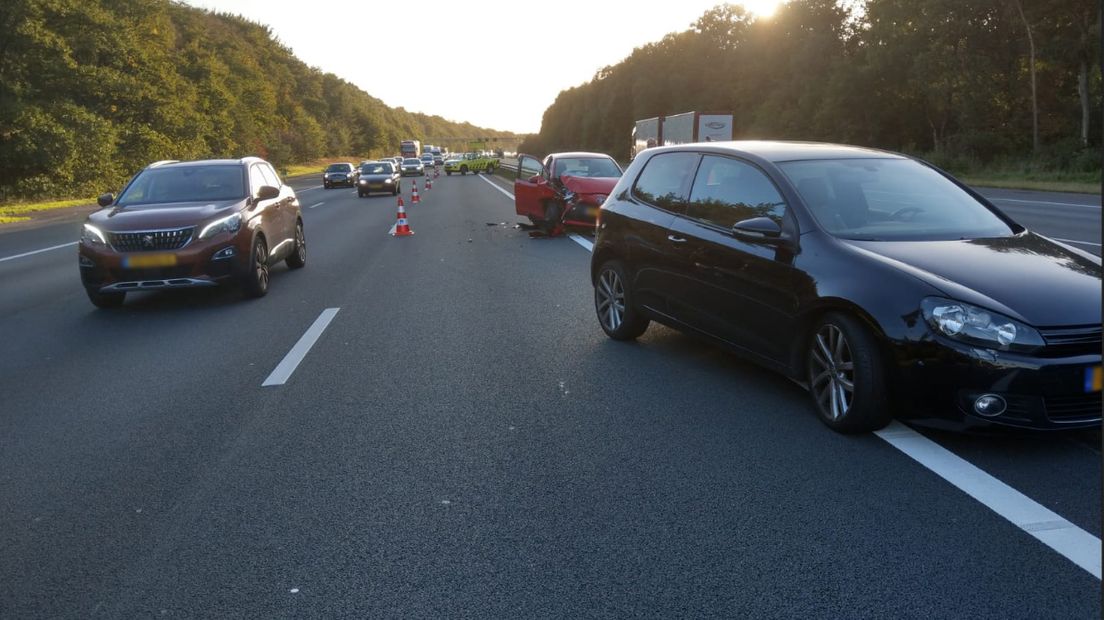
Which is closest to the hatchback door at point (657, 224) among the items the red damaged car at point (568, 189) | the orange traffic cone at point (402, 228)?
the red damaged car at point (568, 189)

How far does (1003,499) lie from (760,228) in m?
2.09

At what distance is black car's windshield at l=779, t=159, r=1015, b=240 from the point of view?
17.4ft

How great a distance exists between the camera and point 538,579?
3303 mm

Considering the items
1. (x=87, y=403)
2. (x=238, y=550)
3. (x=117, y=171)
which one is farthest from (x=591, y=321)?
(x=117, y=171)

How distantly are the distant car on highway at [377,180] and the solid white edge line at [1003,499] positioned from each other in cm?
3355

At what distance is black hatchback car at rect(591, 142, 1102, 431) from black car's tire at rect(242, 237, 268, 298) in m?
4.83

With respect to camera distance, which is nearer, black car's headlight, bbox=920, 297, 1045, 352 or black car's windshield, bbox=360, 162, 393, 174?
black car's headlight, bbox=920, 297, 1045, 352

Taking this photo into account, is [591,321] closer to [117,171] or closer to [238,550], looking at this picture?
[238,550]

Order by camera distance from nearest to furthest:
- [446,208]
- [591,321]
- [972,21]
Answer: [591,321] → [446,208] → [972,21]

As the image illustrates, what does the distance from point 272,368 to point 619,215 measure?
2999 millimetres

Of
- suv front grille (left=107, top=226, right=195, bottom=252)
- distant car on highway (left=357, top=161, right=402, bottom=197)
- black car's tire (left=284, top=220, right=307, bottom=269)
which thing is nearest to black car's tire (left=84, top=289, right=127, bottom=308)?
suv front grille (left=107, top=226, right=195, bottom=252)

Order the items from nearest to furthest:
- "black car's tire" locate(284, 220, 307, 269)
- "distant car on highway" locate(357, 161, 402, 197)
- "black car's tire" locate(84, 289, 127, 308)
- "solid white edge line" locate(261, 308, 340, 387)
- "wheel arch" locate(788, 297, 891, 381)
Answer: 1. "wheel arch" locate(788, 297, 891, 381)
2. "solid white edge line" locate(261, 308, 340, 387)
3. "black car's tire" locate(84, 289, 127, 308)
4. "black car's tire" locate(284, 220, 307, 269)
5. "distant car on highway" locate(357, 161, 402, 197)

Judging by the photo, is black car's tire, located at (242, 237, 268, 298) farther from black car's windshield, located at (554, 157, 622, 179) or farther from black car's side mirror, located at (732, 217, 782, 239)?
black car's windshield, located at (554, 157, 622, 179)

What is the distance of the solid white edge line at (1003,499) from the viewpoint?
3.38m
